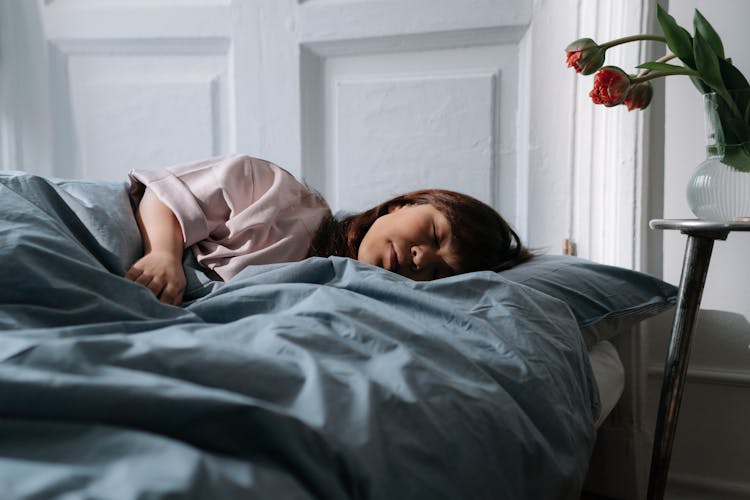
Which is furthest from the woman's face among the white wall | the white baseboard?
the white baseboard

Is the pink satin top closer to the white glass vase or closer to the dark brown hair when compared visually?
the dark brown hair

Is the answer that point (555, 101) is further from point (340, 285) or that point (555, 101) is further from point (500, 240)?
point (340, 285)

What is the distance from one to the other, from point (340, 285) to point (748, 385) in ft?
3.03

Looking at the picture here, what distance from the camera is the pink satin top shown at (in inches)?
43.8

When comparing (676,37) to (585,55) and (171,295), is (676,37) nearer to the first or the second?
(585,55)

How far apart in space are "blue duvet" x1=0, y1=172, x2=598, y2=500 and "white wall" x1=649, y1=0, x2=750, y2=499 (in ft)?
1.97

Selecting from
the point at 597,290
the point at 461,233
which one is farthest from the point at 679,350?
the point at 461,233

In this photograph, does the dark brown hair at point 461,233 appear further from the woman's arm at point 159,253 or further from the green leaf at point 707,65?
the green leaf at point 707,65

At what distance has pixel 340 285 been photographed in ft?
2.64

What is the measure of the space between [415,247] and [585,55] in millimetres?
399

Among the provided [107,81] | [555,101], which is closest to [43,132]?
[107,81]

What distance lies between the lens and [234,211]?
117cm

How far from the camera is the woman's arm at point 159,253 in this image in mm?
921

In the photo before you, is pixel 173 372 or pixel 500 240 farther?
pixel 500 240
